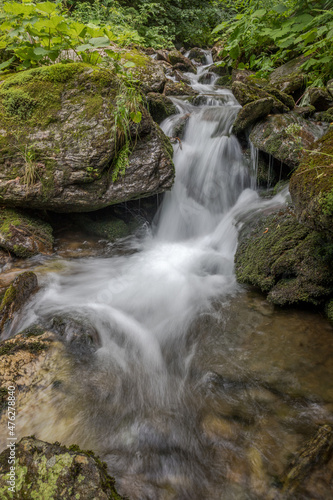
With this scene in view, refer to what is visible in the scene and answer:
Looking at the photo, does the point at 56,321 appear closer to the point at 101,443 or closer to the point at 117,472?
the point at 101,443

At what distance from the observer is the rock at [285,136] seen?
4.59 meters

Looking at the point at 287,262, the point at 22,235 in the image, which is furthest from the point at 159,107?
the point at 287,262

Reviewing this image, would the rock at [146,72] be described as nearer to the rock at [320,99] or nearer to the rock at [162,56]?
the rock at [320,99]

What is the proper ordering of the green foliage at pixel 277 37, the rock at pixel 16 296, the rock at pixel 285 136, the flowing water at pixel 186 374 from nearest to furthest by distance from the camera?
the flowing water at pixel 186 374 < the rock at pixel 16 296 < the rock at pixel 285 136 < the green foliage at pixel 277 37

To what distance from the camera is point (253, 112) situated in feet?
17.0

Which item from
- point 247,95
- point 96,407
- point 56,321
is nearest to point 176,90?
point 247,95

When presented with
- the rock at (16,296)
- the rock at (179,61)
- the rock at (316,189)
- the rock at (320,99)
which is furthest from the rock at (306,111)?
the rock at (179,61)

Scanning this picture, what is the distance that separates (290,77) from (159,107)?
320cm

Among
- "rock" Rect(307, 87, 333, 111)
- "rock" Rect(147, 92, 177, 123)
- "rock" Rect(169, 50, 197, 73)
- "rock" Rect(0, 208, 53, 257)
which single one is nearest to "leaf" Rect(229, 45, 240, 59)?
"rock" Rect(169, 50, 197, 73)

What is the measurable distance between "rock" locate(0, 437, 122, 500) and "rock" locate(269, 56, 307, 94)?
7.34m

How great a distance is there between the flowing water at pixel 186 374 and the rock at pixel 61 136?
46.9 inches

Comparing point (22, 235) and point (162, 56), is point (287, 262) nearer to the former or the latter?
point (22, 235)

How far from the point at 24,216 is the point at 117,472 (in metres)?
4.06

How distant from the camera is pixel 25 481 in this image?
52.3 inches
